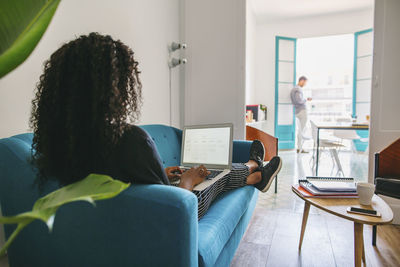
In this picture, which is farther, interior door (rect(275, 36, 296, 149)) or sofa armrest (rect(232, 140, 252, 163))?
interior door (rect(275, 36, 296, 149))

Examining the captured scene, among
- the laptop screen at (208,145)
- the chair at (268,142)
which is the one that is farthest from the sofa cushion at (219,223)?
the chair at (268,142)

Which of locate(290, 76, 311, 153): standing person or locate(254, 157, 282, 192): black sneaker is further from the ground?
locate(290, 76, 311, 153): standing person

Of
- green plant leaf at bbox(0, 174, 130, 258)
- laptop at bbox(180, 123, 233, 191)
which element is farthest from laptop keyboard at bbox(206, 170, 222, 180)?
green plant leaf at bbox(0, 174, 130, 258)

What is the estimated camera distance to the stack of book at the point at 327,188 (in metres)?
1.48

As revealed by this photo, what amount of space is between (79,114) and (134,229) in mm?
399

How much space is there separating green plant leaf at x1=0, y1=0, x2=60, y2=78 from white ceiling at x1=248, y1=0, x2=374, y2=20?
568 centimetres

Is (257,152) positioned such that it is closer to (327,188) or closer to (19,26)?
(327,188)

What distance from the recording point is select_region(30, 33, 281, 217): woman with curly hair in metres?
0.83

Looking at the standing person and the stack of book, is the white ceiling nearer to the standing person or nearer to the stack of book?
the standing person

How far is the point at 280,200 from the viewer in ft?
9.21

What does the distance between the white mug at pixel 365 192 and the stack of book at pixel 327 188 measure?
11cm

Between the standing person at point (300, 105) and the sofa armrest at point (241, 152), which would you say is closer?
the sofa armrest at point (241, 152)

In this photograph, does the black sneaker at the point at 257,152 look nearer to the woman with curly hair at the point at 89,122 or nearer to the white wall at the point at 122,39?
the white wall at the point at 122,39

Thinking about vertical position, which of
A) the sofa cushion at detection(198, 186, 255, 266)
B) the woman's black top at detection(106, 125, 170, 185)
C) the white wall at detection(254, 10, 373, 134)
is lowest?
the sofa cushion at detection(198, 186, 255, 266)
